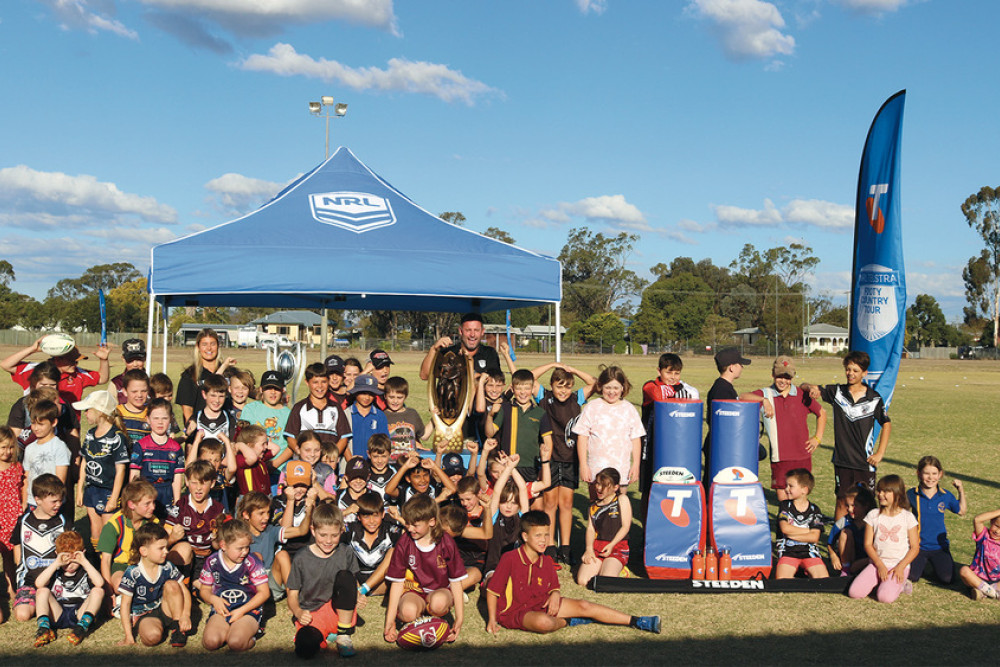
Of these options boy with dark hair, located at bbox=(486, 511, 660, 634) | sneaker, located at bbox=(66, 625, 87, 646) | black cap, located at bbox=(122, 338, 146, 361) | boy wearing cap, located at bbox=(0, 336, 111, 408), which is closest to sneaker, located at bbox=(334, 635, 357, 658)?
boy with dark hair, located at bbox=(486, 511, 660, 634)

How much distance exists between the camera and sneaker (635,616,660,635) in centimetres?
465

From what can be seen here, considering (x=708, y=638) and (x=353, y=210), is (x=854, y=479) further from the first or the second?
(x=353, y=210)

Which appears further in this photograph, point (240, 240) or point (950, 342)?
point (950, 342)

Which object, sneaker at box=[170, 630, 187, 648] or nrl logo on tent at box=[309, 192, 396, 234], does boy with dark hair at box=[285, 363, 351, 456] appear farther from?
sneaker at box=[170, 630, 187, 648]

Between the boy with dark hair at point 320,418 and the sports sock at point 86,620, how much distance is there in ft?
6.32

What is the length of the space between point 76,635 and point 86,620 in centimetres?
11

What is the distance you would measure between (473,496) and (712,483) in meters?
1.79

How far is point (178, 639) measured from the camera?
A: 444 cm

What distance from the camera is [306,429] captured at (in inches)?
245

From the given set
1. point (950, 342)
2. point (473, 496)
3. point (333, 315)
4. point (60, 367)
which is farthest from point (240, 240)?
point (950, 342)

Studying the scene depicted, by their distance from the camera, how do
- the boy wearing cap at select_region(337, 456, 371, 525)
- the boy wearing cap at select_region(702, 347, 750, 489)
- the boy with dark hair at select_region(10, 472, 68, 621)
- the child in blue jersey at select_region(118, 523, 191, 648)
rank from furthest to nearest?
the boy wearing cap at select_region(702, 347, 750, 489) → the boy wearing cap at select_region(337, 456, 371, 525) → the boy with dark hair at select_region(10, 472, 68, 621) → the child in blue jersey at select_region(118, 523, 191, 648)

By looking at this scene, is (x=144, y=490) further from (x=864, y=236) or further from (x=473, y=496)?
(x=864, y=236)

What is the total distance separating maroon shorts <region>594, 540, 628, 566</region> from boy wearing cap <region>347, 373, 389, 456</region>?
6.51ft

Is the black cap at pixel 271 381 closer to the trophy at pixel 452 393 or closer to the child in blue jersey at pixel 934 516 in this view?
the trophy at pixel 452 393
